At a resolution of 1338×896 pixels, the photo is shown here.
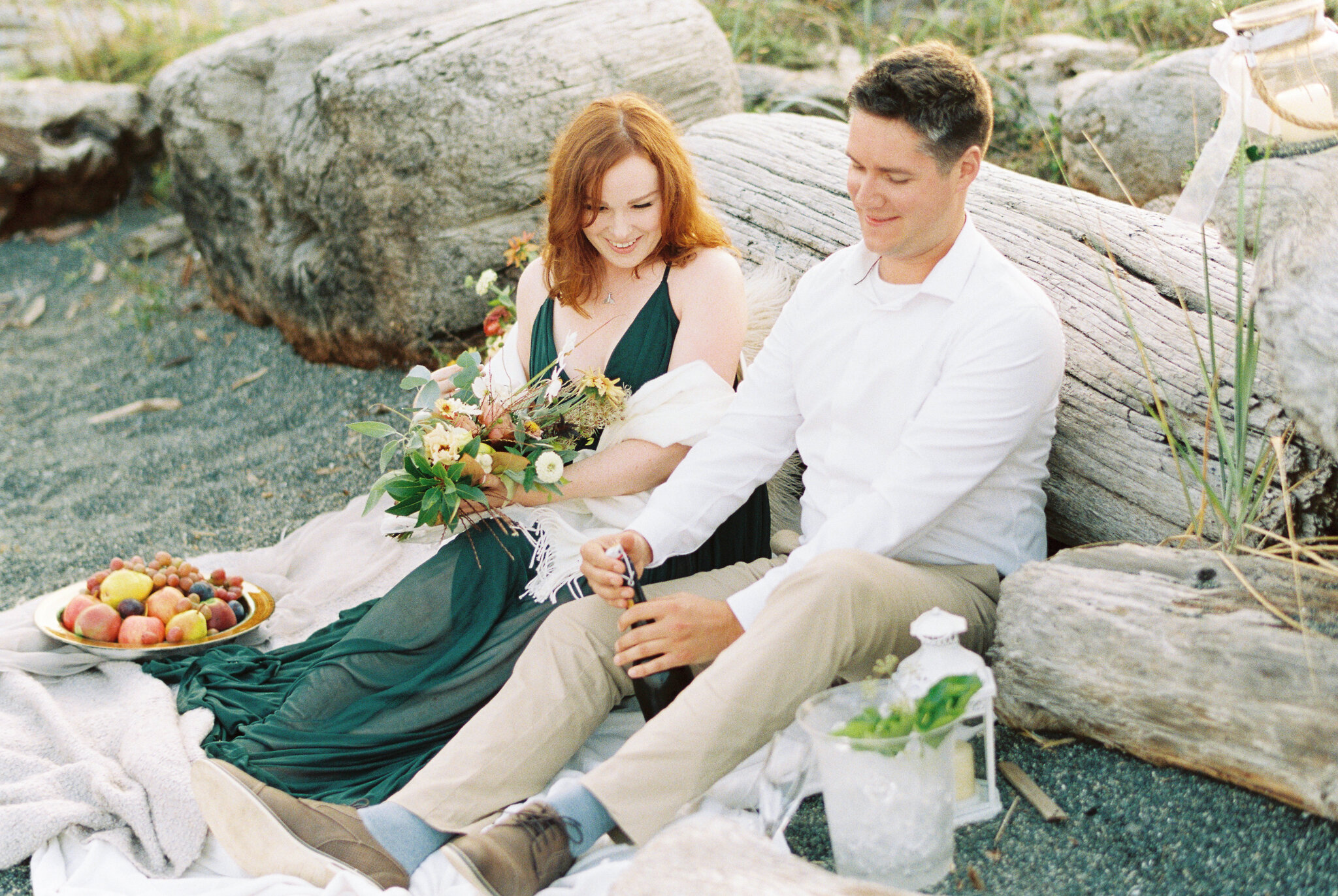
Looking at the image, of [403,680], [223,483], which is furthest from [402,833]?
[223,483]

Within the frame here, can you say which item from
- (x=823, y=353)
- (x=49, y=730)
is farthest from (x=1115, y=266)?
(x=49, y=730)

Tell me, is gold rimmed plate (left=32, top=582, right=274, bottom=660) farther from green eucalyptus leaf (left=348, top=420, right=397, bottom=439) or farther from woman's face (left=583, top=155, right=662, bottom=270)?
woman's face (left=583, top=155, right=662, bottom=270)

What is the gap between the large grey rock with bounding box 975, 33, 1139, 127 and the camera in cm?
648

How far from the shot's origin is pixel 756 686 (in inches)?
102

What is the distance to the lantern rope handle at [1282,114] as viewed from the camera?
2658 millimetres

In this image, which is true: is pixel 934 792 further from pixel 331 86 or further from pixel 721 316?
pixel 331 86

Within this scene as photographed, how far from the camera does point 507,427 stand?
347 centimetres

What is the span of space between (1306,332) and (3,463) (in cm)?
648

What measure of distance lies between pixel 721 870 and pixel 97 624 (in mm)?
2571

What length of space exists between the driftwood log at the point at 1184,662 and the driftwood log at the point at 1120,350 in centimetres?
41

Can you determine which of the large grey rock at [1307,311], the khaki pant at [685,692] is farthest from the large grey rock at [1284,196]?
the khaki pant at [685,692]

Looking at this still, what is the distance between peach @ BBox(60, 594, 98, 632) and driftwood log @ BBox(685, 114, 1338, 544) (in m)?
3.20

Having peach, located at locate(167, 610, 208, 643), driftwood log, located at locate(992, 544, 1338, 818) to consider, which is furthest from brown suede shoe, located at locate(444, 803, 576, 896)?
peach, located at locate(167, 610, 208, 643)

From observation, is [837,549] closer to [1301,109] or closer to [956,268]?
[956,268]
